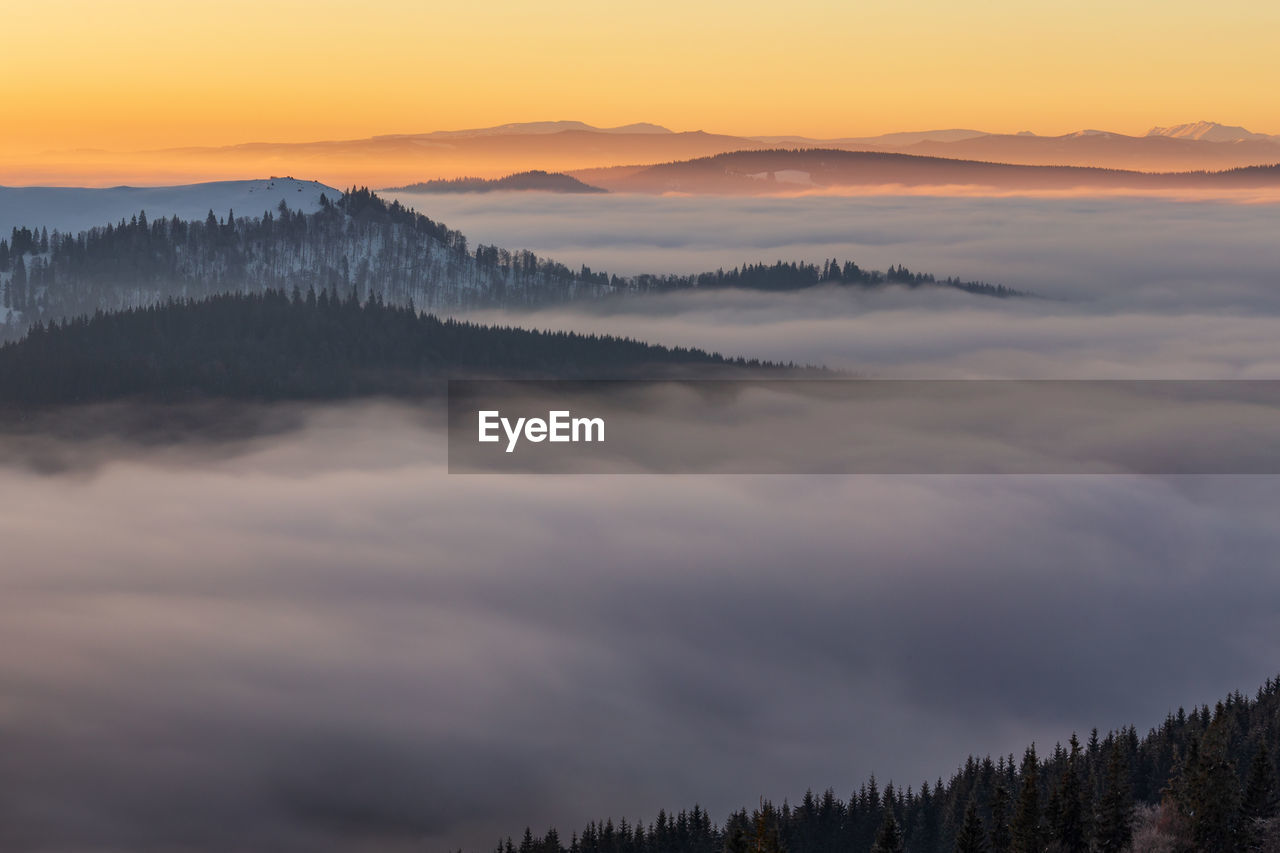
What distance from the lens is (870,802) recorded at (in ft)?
544

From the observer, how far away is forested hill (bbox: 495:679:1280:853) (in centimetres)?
9650

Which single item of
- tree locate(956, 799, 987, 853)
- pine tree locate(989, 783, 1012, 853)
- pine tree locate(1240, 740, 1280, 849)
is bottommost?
pine tree locate(989, 783, 1012, 853)

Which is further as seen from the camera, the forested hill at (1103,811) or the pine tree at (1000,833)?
the pine tree at (1000,833)

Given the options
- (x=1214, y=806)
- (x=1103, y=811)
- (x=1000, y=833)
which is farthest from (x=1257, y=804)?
(x=1000, y=833)

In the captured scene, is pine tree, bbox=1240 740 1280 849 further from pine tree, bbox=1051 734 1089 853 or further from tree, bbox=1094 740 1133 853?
pine tree, bbox=1051 734 1089 853

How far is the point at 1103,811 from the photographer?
9869 centimetres

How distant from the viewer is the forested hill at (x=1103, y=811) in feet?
317

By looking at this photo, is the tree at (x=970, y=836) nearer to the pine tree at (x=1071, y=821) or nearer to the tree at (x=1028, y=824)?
the tree at (x=1028, y=824)

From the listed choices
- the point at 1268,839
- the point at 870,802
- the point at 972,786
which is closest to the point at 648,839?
the point at 870,802

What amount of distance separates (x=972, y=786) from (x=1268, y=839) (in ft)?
217

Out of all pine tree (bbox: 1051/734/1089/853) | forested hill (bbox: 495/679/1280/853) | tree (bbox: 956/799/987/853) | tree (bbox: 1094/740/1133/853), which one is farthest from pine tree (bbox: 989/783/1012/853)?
tree (bbox: 1094/740/1133/853)

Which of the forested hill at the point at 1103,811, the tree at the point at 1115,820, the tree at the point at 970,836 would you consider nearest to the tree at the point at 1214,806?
the forested hill at the point at 1103,811

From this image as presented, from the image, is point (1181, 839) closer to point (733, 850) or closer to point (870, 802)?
point (733, 850)

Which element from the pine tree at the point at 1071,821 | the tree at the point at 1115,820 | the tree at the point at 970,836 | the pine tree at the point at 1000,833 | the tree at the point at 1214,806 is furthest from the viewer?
the pine tree at the point at 1000,833
